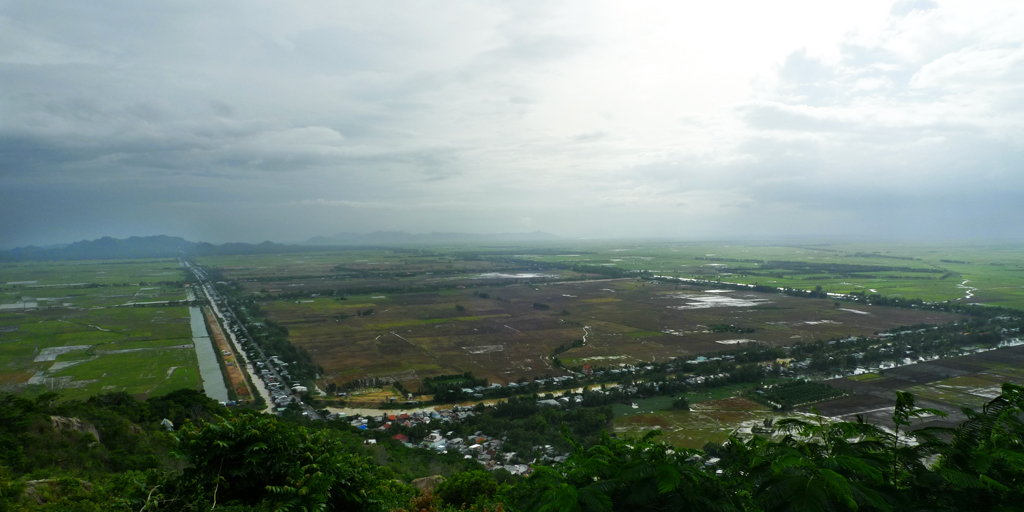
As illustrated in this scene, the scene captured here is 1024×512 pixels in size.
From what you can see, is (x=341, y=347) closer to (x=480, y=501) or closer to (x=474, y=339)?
(x=474, y=339)

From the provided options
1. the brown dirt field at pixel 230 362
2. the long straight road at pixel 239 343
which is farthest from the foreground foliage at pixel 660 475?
the brown dirt field at pixel 230 362

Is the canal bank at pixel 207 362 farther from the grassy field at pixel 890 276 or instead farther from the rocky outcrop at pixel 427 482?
the grassy field at pixel 890 276

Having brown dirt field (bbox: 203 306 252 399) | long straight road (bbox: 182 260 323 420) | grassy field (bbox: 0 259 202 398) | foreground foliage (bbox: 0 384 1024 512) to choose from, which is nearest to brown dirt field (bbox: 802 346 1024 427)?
foreground foliage (bbox: 0 384 1024 512)

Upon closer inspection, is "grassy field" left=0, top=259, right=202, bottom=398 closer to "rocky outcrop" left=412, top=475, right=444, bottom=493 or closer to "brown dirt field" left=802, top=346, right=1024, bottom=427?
"rocky outcrop" left=412, top=475, right=444, bottom=493

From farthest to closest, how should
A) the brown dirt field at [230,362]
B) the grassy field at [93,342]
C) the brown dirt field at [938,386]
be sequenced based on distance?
the grassy field at [93,342] < the brown dirt field at [230,362] < the brown dirt field at [938,386]

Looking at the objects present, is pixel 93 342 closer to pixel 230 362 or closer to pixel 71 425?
pixel 230 362

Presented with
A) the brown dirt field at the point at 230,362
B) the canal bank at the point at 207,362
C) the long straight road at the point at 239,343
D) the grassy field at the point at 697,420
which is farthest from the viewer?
the brown dirt field at the point at 230,362
